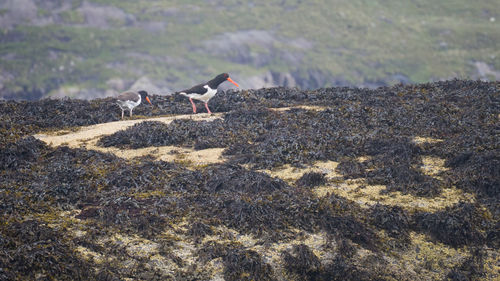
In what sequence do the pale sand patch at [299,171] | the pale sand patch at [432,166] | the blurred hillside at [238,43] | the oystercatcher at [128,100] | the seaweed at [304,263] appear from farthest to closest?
the blurred hillside at [238,43] < the oystercatcher at [128,100] < the pale sand patch at [299,171] < the pale sand patch at [432,166] < the seaweed at [304,263]

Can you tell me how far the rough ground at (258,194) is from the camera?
8555mm

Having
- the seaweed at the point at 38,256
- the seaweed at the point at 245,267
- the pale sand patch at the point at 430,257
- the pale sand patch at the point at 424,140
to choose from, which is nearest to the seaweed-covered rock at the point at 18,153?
the seaweed at the point at 38,256

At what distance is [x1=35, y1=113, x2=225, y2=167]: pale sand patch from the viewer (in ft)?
41.0

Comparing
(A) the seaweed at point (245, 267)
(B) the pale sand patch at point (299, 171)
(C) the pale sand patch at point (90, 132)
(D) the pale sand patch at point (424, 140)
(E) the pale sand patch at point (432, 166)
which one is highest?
(D) the pale sand patch at point (424, 140)

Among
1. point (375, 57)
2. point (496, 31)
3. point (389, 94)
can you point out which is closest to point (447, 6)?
point (496, 31)

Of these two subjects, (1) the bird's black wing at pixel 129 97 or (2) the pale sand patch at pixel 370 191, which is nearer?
(2) the pale sand patch at pixel 370 191

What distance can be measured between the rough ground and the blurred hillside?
78.2 meters

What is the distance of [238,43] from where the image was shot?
350 feet

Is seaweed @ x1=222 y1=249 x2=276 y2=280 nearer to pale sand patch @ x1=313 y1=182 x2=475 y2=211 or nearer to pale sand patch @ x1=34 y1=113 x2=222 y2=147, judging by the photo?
pale sand patch @ x1=313 y1=182 x2=475 y2=211

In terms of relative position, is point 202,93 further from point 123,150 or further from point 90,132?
point 123,150

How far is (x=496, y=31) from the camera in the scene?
10588 cm

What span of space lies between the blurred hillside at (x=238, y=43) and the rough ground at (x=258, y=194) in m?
78.2

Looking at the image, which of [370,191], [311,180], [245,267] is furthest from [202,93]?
[245,267]

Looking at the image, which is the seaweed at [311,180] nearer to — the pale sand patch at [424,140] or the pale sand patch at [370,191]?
the pale sand patch at [370,191]
